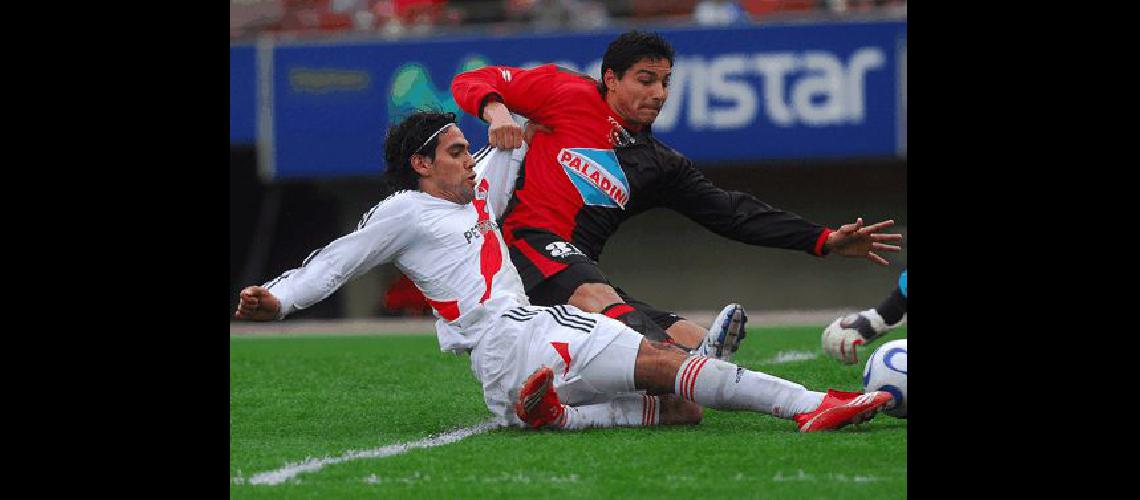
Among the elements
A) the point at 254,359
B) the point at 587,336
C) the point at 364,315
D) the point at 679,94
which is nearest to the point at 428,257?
the point at 587,336

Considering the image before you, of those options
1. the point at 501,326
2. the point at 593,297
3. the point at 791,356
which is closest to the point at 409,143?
the point at 501,326

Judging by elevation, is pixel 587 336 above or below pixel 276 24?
below

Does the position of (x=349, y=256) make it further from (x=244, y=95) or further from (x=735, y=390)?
(x=244, y=95)

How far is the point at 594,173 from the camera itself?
7145mm

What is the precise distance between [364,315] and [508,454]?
404 inches

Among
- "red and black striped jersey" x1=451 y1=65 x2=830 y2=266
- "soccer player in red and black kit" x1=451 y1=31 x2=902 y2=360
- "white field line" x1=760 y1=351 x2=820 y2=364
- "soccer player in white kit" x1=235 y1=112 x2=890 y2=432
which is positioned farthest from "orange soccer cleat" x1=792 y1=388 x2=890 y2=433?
"white field line" x1=760 y1=351 x2=820 y2=364

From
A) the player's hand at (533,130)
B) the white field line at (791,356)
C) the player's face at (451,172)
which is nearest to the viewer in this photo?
the player's face at (451,172)

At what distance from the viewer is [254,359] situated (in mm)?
9781

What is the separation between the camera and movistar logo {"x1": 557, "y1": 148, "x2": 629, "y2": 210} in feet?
23.4

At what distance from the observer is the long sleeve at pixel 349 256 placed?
5734 millimetres

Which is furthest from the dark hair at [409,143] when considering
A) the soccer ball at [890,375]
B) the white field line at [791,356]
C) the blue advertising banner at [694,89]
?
the blue advertising banner at [694,89]

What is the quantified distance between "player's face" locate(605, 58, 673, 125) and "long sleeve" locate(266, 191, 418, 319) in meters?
1.37

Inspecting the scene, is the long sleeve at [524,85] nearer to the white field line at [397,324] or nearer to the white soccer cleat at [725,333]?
the white soccer cleat at [725,333]
